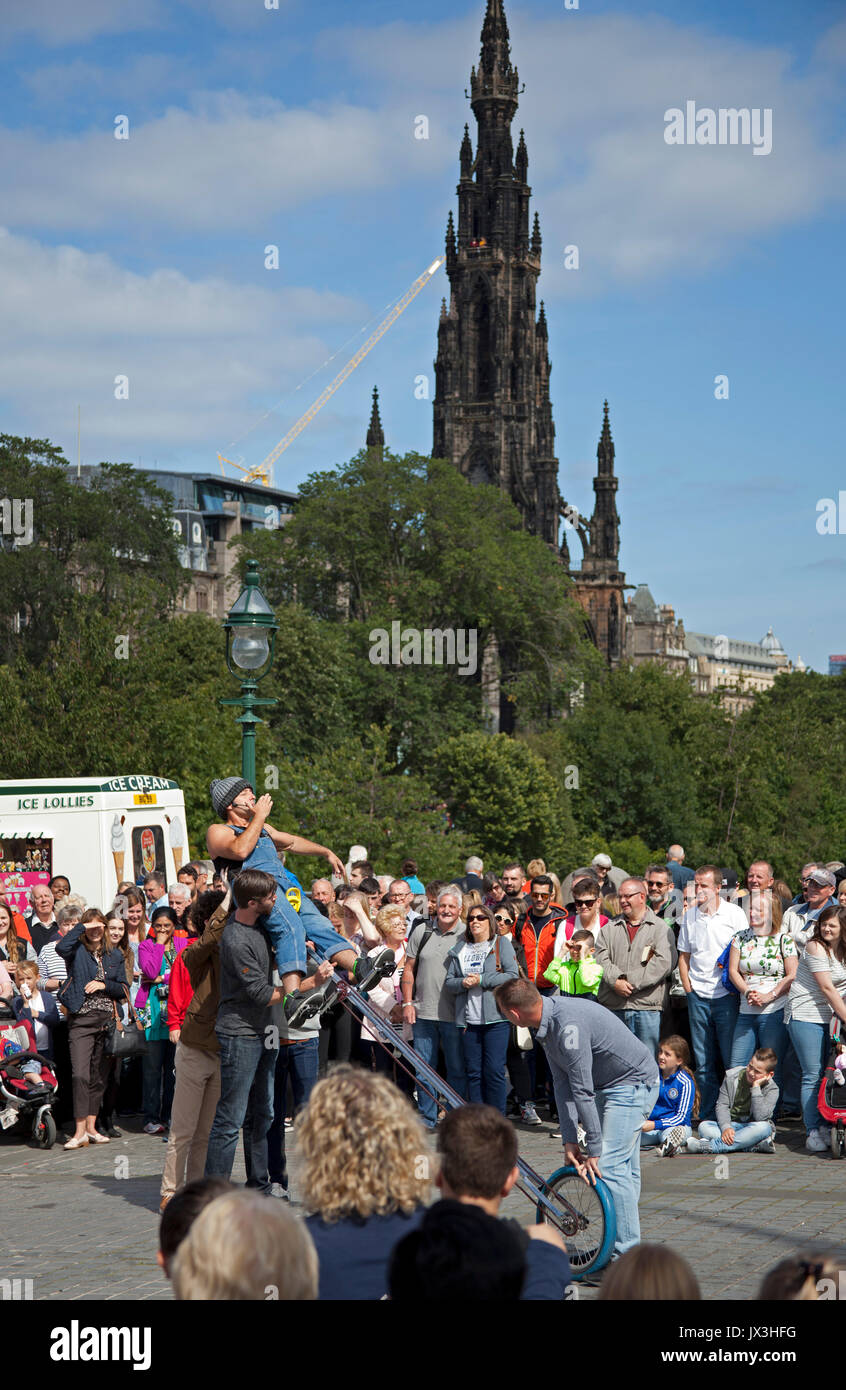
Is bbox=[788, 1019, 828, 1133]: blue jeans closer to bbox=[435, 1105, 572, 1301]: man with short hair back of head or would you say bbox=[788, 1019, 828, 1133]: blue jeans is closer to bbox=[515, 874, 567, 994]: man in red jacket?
bbox=[515, 874, 567, 994]: man in red jacket

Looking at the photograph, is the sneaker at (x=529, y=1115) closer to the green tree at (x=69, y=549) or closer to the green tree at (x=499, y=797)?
the green tree at (x=69, y=549)

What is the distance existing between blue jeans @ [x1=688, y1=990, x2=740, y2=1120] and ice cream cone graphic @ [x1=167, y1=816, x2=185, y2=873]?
11.9 metres

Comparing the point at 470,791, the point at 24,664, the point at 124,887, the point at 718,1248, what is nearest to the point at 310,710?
the point at 470,791

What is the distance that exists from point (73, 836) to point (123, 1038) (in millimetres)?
9996

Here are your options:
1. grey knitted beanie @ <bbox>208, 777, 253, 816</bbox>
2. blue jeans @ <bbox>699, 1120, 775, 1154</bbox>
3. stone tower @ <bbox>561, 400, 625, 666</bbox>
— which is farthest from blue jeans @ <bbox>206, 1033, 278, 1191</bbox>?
stone tower @ <bbox>561, 400, 625, 666</bbox>

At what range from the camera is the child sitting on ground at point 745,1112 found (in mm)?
12500

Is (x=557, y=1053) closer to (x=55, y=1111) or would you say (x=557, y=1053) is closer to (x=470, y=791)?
(x=55, y=1111)

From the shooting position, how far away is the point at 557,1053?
8281mm

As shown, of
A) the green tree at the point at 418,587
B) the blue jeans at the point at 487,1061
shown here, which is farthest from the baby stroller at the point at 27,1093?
the green tree at the point at 418,587

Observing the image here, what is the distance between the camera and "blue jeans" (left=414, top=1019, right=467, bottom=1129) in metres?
13.6

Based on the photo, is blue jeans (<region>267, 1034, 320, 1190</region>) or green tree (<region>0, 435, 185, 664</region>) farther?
green tree (<region>0, 435, 185, 664</region>)

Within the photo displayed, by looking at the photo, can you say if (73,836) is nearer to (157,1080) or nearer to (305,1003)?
(157,1080)

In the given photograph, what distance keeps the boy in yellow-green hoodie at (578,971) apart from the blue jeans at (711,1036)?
1.12 m

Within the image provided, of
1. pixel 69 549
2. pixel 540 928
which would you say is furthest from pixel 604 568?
pixel 540 928
